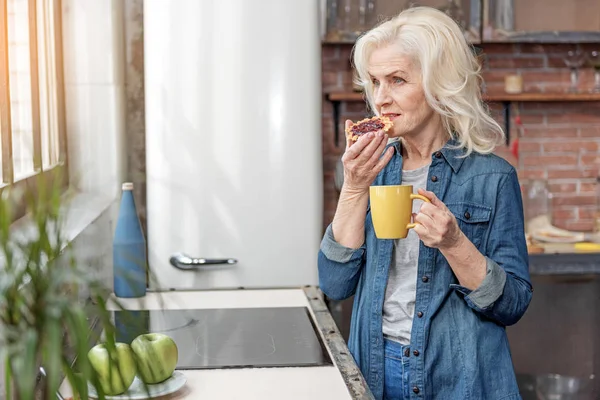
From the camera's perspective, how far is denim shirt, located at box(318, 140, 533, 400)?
1720 mm

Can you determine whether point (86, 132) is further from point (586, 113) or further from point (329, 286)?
point (586, 113)

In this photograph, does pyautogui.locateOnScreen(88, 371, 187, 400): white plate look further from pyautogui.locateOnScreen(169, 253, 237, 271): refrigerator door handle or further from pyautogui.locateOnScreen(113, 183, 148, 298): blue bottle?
pyautogui.locateOnScreen(169, 253, 237, 271): refrigerator door handle

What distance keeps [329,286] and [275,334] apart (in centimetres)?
16

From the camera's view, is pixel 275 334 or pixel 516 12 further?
pixel 516 12

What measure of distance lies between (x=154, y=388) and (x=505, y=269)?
2.42ft

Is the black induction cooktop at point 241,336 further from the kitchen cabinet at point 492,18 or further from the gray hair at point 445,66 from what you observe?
the kitchen cabinet at point 492,18

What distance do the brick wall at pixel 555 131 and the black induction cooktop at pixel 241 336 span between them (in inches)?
86.3

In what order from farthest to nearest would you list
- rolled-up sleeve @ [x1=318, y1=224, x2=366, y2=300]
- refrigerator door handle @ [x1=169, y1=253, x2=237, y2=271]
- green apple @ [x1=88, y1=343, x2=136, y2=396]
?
refrigerator door handle @ [x1=169, y1=253, x2=237, y2=271] < rolled-up sleeve @ [x1=318, y1=224, x2=366, y2=300] < green apple @ [x1=88, y1=343, x2=136, y2=396]

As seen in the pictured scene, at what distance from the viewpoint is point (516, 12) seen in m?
3.75

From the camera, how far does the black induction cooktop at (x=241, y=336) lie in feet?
5.30

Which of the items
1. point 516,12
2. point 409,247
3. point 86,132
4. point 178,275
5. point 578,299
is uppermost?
point 516,12

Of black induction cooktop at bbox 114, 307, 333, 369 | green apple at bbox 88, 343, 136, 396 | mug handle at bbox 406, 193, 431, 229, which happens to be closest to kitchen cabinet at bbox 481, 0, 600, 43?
black induction cooktop at bbox 114, 307, 333, 369

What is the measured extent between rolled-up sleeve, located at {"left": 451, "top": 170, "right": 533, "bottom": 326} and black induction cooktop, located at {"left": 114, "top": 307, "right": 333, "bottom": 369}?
1.06ft

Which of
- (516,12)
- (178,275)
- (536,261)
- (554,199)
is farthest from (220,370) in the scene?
(554,199)
